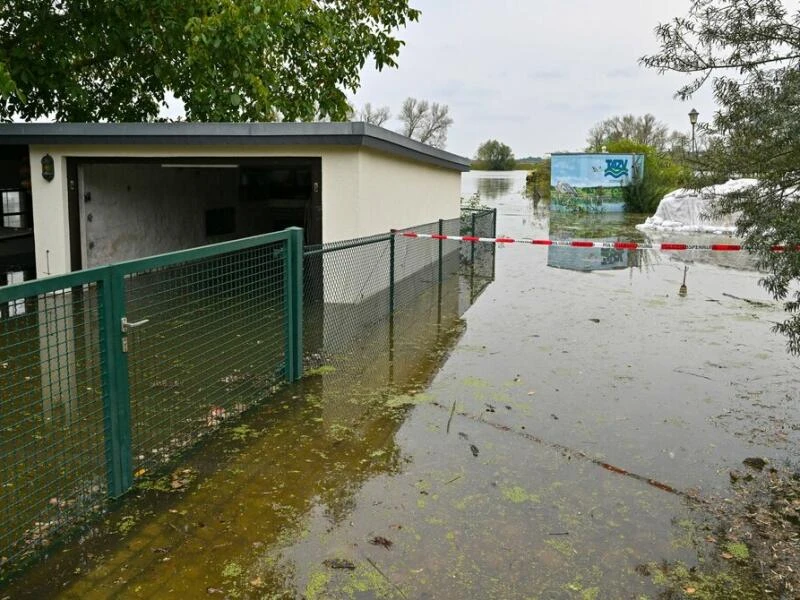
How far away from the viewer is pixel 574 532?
3.71 meters

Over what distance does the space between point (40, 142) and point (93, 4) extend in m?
4.23

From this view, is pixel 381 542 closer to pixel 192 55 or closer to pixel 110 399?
pixel 110 399

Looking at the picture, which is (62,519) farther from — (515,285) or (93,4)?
(93,4)

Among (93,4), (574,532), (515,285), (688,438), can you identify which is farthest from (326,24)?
(574,532)

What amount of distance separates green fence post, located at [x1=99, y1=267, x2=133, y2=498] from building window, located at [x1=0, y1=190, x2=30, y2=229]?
11.1 meters

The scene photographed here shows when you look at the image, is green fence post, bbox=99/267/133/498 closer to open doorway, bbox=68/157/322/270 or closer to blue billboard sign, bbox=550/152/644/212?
open doorway, bbox=68/157/322/270

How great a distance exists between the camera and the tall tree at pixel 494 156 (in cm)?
8694

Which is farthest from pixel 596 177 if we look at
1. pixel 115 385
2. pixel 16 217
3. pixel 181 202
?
pixel 115 385

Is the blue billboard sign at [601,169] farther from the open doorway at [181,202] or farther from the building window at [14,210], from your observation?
the building window at [14,210]

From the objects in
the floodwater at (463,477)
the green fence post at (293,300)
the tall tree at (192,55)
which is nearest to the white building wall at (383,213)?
the floodwater at (463,477)

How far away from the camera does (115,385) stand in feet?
12.6

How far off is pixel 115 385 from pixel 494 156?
86.9m

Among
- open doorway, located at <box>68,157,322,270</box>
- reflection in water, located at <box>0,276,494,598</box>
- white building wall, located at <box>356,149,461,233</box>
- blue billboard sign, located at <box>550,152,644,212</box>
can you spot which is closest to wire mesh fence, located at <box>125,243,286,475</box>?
reflection in water, located at <box>0,276,494,598</box>

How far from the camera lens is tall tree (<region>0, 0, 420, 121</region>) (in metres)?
12.9
